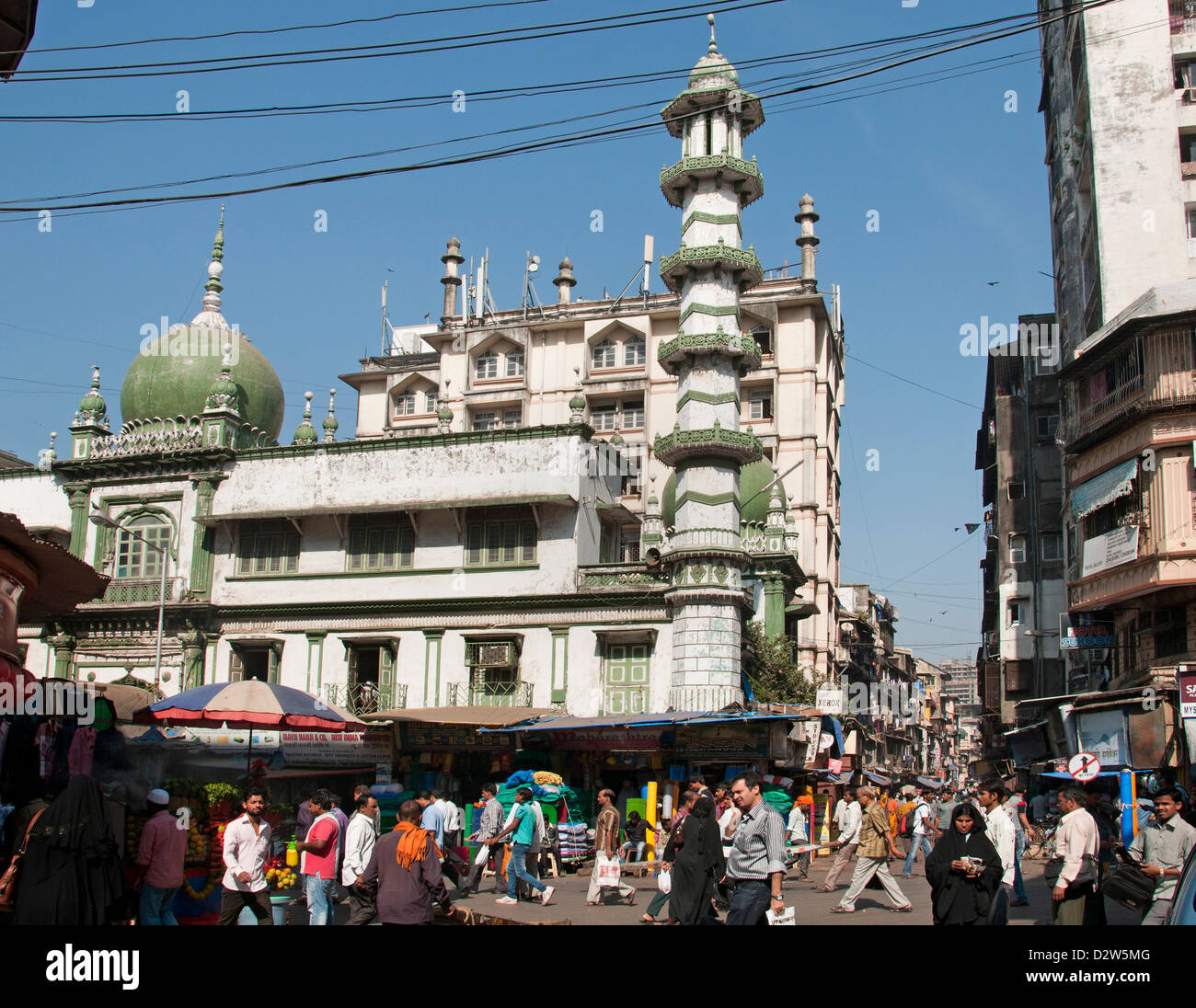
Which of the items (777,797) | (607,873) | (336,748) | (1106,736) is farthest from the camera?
(1106,736)

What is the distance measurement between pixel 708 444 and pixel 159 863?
18.3 m

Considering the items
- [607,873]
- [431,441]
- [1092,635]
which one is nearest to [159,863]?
[607,873]

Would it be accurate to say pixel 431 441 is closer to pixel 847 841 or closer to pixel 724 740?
pixel 724 740

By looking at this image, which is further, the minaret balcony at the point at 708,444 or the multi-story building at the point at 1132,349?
the minaret balcony at the point at 708,444

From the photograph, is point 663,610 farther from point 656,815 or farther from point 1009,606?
point 1009,606

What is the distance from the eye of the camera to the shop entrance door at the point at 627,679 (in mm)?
28344

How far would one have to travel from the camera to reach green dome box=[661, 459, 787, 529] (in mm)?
35500

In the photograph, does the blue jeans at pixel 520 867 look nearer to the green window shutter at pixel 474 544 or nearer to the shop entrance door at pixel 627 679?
the shop entrance door at pixel 627 679

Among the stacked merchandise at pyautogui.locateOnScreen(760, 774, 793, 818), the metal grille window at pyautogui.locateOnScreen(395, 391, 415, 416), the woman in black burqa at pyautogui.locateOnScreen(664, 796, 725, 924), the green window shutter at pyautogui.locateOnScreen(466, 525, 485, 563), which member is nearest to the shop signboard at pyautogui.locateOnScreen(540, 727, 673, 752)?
the stacked merchandise at pyautogui.locateOnScreen(760, 774, 793, 818)

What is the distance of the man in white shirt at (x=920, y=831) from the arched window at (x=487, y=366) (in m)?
32.0

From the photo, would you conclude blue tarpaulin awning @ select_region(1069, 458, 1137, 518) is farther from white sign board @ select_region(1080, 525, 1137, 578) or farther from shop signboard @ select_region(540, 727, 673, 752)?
shop signboard @ select_region(540, 727, 673, 752)

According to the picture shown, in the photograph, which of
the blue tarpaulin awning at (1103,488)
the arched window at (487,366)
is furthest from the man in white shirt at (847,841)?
the arched window at (487,366)

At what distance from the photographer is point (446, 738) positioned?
27.6m

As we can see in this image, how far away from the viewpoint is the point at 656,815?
24.4m
